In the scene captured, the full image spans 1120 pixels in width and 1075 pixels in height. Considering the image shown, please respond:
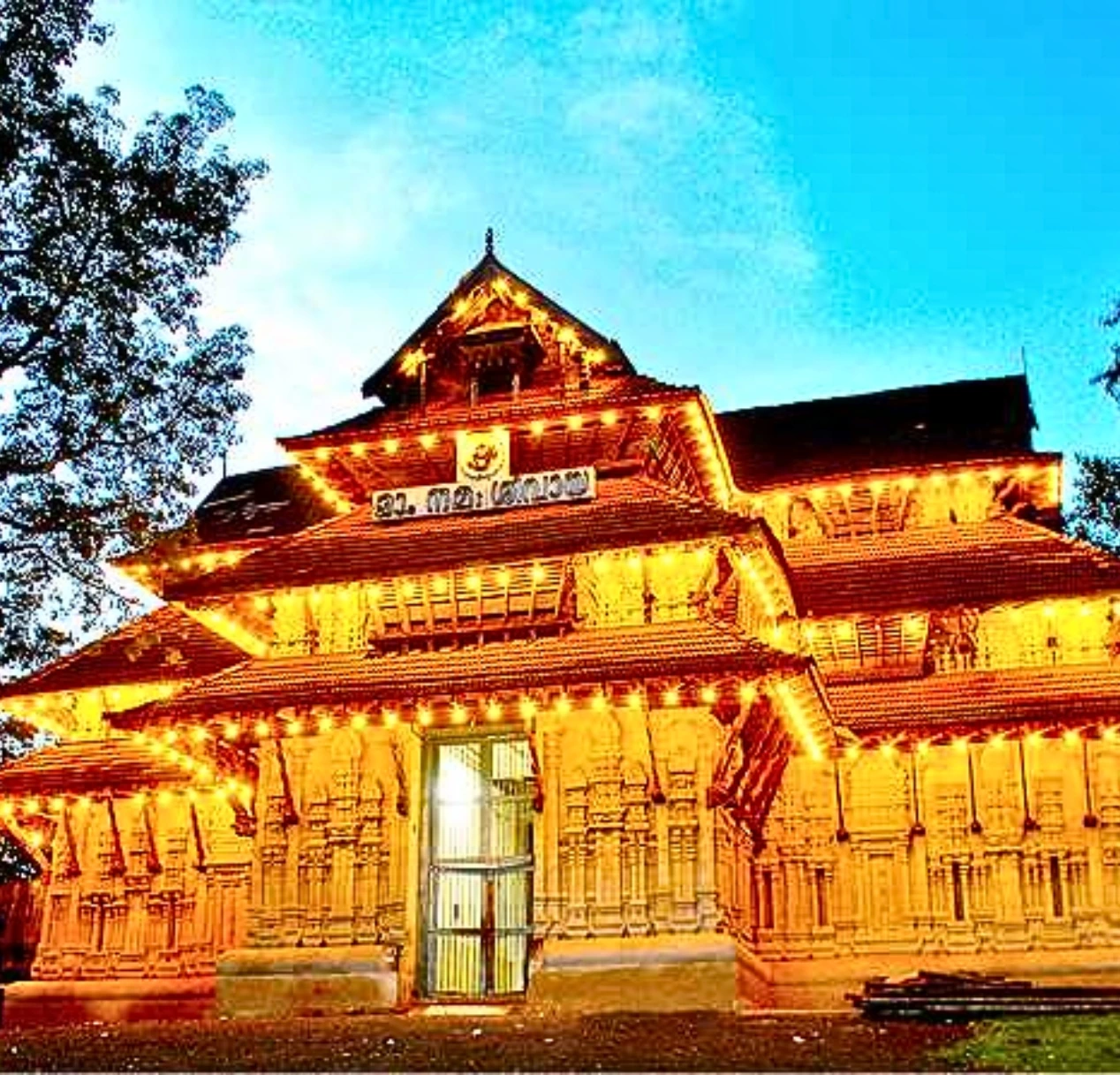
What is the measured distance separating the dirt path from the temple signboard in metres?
7.20

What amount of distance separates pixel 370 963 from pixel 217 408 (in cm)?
730

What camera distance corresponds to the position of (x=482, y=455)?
22.6m

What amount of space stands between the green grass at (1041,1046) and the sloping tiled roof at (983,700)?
17.4 ft

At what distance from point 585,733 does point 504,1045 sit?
5.30 m

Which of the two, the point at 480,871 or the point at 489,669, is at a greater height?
the point at 489,669

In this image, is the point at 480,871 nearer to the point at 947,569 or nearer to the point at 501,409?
the point at 501,409

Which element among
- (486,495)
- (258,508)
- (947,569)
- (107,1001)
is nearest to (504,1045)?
(486,495)

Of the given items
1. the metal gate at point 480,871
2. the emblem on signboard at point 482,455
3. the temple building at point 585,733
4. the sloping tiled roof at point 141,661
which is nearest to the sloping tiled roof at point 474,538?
the temple building at point 585,733

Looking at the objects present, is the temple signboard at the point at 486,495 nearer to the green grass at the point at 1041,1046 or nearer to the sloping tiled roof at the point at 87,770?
the sloping tiled roof at the point at 87,770

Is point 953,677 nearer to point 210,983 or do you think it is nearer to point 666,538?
point 666,538

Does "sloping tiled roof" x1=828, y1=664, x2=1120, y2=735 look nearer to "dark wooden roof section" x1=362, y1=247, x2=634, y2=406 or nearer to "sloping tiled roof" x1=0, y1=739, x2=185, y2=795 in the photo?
"dark wooden roof section" x1=362, y1=247, x2=634, y2=406

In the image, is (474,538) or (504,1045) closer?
(504,1045)

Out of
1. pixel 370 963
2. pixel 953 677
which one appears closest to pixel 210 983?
pixel 370 963

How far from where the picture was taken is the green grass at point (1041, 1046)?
12766 mm
